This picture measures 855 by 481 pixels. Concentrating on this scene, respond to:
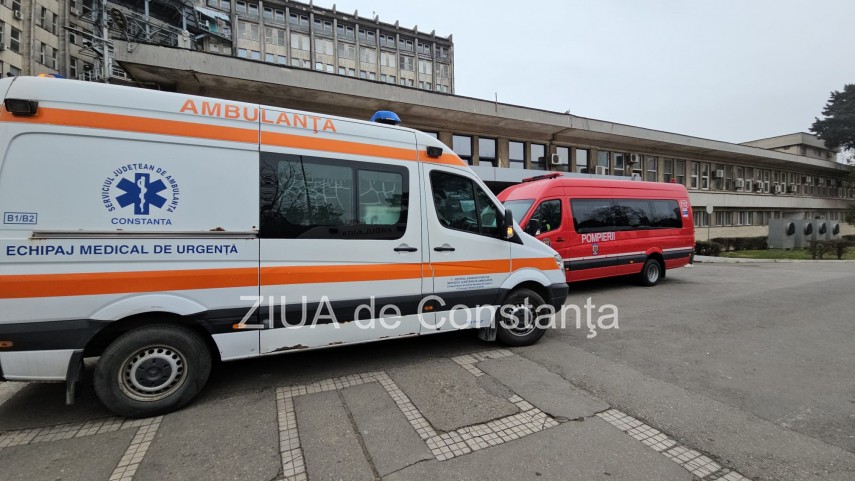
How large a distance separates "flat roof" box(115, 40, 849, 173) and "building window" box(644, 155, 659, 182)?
0.69 metres

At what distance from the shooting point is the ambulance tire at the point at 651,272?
985cm

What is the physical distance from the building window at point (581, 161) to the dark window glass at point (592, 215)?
1167cm

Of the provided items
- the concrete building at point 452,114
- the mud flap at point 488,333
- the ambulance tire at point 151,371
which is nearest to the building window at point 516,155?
the concrete building at point 452,114

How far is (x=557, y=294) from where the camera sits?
516 cm

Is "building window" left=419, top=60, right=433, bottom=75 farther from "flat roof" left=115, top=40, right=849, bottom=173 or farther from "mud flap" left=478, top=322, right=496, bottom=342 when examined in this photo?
"mud flap" left=478, top=322, right=496, bottom=342

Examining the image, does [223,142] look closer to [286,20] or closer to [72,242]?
[72,242]

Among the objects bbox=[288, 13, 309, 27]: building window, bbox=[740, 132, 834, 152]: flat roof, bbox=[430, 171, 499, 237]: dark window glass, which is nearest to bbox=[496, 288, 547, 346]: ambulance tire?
bbox=[430, 171, 499, 237]: dark window glass

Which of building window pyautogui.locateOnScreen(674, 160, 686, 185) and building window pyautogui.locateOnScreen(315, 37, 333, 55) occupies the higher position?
building window pyautogui.locateOnScreen(315, 37, 333, 55)

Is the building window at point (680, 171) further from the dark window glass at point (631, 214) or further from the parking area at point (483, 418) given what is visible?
the parking area at point (483, 418)

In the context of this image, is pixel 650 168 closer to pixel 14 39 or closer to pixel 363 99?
pixel 363 99

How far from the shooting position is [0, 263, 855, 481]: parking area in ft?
8.16

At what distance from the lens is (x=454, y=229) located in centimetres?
438

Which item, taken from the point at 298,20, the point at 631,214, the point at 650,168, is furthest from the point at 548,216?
the point at 298,20

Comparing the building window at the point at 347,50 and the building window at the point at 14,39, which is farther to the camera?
the building window at the point at 347,50
